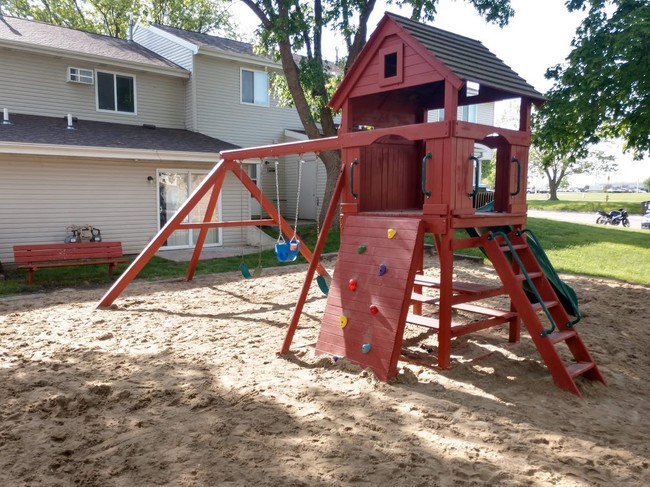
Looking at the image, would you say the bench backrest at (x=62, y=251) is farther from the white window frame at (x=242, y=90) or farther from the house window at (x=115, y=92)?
the white window frame at (x=242, y=90)

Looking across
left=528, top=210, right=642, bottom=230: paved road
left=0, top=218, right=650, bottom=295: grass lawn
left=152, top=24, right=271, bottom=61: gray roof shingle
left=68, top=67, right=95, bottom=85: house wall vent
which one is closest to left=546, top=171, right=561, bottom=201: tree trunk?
left=528, top=210, right=642, bottom=230: paved road

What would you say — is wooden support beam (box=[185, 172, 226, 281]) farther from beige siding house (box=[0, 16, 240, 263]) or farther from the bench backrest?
beige siding house (box=[0, 16, 240, 263])

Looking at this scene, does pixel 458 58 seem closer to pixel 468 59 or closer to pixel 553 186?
pixel 468 59

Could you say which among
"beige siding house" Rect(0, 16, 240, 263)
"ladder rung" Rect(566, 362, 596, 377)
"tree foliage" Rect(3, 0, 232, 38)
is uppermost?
"tree foliage" Rect(3, 0, 232, 38)

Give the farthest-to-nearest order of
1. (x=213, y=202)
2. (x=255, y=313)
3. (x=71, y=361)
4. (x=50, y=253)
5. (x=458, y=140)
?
(x=50, y=253), (x=213, y=202), (x=255, y=313), (x=71, y=361), (x=458, y=140)

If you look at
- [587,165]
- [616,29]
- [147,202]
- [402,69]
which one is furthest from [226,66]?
[587,165]

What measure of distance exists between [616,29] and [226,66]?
468 inches

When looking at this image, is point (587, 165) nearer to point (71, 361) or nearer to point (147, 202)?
point (147, 202)

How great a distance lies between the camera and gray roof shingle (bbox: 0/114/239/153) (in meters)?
12.4

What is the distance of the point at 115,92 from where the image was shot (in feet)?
52.0

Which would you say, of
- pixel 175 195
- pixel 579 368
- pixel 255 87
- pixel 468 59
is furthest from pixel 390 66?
pixel 255 87

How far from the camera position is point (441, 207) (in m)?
5.25

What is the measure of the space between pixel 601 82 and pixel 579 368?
22.8 feet

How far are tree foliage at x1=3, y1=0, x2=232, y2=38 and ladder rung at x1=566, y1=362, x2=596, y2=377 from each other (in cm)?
3007
